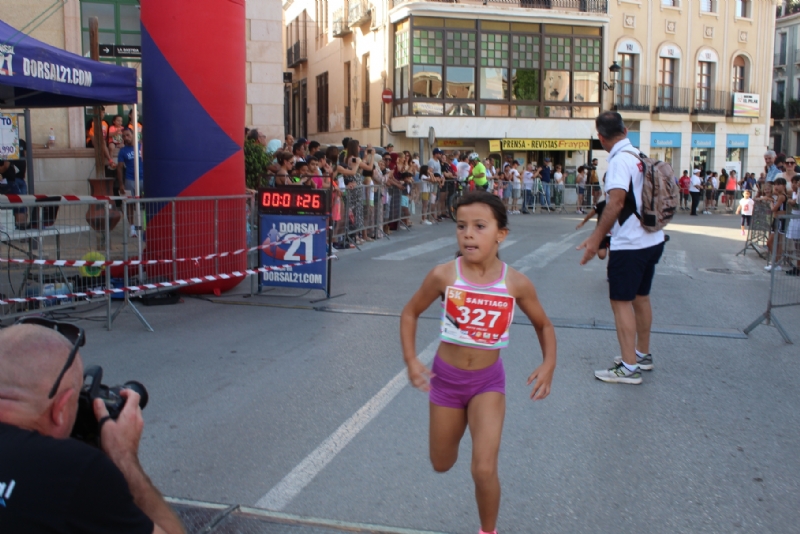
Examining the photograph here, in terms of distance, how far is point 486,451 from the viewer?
10.9ft

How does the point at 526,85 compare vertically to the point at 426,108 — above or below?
above

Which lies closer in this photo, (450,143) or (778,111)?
(450,143)

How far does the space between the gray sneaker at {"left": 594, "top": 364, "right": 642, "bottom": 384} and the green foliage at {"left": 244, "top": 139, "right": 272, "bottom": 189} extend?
9976 mm

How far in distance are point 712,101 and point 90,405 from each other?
45.8 meters

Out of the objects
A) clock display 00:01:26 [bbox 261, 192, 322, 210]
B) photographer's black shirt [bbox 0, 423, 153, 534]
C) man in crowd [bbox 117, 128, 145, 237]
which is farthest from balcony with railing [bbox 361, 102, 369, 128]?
photographer's black shirt [bbox 0, 423, 153, 534]

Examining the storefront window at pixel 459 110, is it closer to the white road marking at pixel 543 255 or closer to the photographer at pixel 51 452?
the white road marking at pixel 543 255

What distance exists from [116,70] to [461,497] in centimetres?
755

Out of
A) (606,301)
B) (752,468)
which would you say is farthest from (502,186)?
(752,468)

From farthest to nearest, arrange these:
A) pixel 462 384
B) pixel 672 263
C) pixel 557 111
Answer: pixel 557 111
pixel 672 263
pixel 462 384

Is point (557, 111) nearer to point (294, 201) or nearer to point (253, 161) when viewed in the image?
point (253, 161)

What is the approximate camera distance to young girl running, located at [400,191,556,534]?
3545 mm

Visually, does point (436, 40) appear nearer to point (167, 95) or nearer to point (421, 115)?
point (421, 115)

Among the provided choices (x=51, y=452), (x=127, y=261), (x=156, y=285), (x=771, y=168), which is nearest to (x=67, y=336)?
(x=51, y=452)

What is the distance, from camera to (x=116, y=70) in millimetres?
9609
